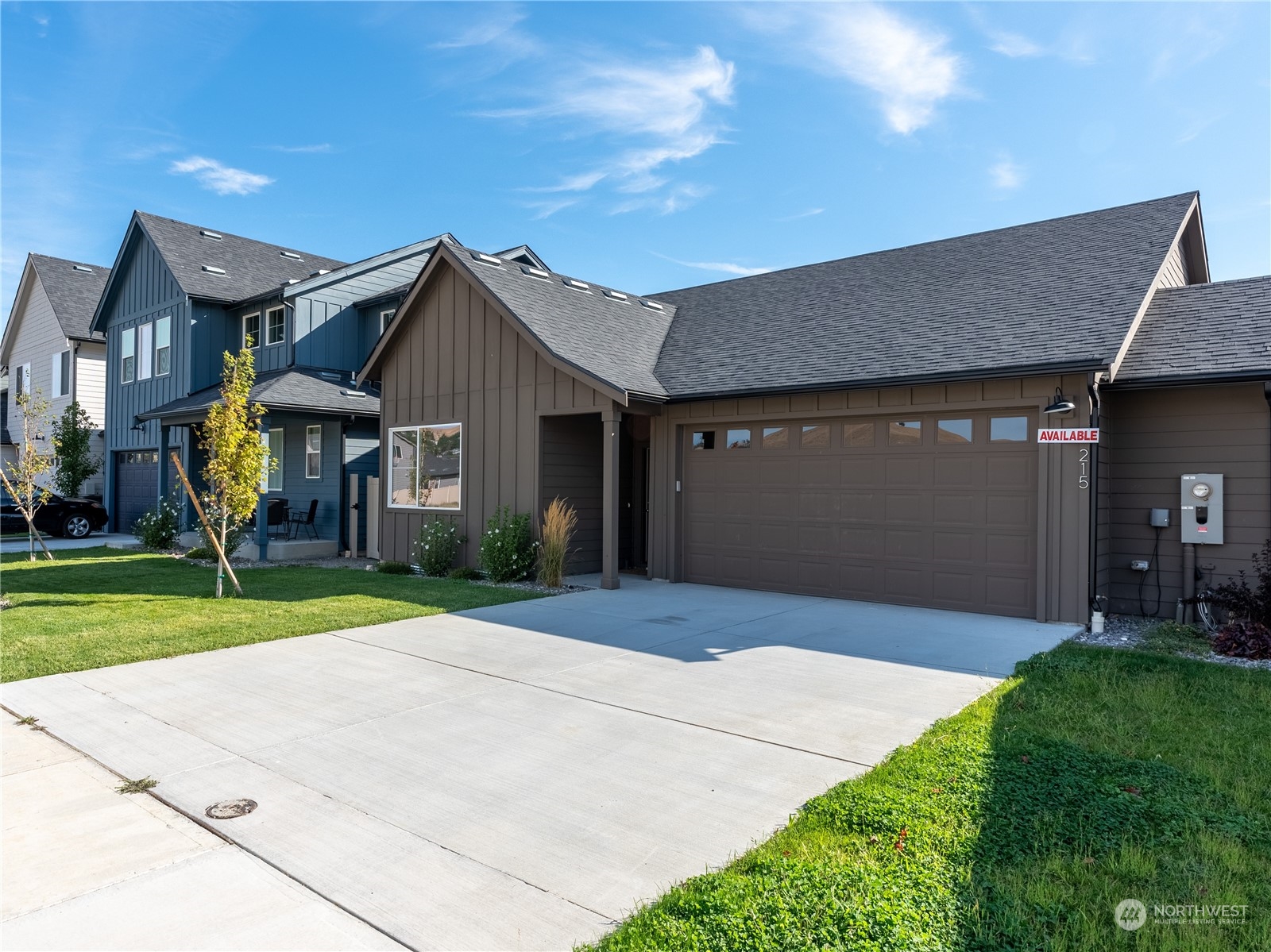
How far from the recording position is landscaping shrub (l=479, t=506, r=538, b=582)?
1142 cm

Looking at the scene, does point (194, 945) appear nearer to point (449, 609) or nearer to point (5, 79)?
point (449, 609)

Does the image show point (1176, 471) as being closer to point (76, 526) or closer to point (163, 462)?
point (163, 462)

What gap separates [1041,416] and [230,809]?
826 centimetres

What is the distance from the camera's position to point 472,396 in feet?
41.4

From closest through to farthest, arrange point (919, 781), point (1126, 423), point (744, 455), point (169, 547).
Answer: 1. point (919, 781)
2. point (1126, 423)
3. point (744, 455)
4. point (169, 547)

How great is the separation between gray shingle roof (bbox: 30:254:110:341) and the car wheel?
6.47 m

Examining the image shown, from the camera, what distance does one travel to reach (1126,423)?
8.98 m

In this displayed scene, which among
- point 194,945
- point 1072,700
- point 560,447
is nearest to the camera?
point 194,945

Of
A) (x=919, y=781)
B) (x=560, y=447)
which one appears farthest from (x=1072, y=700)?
(x=560, y=447)

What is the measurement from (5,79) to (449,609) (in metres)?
10.7

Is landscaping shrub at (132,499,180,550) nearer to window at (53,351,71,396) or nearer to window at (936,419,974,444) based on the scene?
window at (53,351,71,396)

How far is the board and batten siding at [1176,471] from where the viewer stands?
820 centimetres

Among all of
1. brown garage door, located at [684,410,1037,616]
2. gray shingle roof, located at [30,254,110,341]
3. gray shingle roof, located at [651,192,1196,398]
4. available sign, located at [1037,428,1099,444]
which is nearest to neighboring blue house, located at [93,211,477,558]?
gray shingle roof, located at [30,254,110,341]

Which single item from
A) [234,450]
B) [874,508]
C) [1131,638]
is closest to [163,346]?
[234,450]
